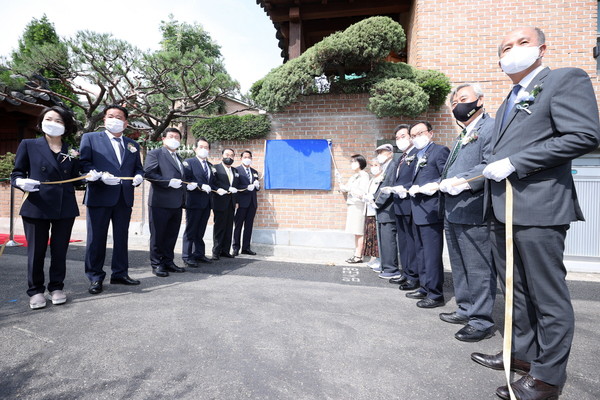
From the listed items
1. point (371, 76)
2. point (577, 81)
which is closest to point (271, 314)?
point (577, 81)

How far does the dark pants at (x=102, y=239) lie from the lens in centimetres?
363

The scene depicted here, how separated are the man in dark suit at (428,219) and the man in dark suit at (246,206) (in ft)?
11.6

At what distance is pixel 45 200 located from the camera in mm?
3059

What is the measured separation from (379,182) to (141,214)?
5.68 m

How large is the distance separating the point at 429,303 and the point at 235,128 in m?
5.31

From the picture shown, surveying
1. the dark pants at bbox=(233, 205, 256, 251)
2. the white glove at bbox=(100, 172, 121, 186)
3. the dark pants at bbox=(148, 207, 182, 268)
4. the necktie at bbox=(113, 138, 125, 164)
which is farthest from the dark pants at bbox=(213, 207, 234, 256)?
the white glove at bbox=(100, 172, 121, 186)

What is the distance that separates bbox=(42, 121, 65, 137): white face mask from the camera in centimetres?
310

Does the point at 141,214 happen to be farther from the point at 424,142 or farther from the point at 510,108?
the point at 510,108

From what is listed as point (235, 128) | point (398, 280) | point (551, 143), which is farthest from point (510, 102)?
point (235, 128)

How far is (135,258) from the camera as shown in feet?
18.3

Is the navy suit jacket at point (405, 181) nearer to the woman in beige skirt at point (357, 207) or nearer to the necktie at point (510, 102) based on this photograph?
the woman in beige skirt at point (357, 207)

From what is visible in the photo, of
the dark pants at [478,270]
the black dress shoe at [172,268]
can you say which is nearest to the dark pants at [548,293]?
the dark pants at [478,270]

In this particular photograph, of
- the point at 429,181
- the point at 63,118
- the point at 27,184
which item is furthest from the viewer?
the point at 429,181

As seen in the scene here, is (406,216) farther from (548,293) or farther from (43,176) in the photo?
(43,176)
